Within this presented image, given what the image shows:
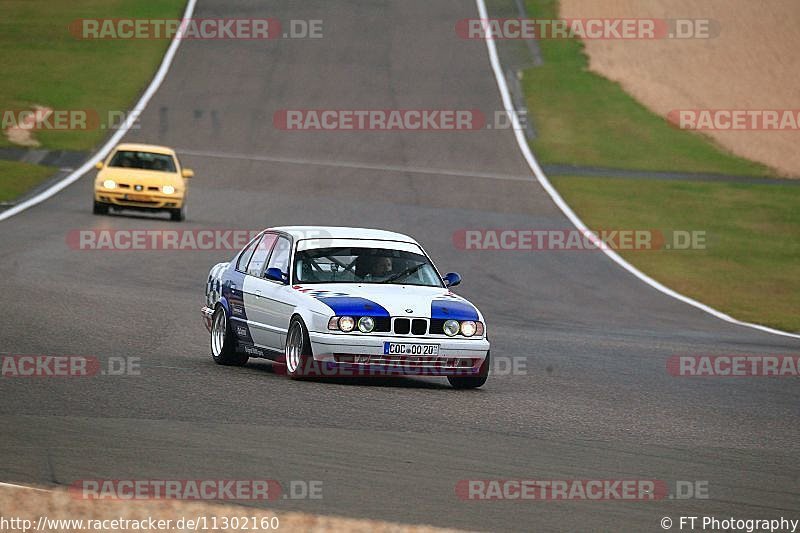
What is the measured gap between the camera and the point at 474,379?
1322cm

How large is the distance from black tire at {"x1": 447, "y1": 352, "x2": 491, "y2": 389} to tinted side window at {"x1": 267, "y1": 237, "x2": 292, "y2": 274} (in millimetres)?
1743

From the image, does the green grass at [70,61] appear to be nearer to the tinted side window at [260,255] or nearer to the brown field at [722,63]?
the brown field at [722,63]

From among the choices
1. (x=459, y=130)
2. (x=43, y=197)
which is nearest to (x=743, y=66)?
(x=459, y=130)

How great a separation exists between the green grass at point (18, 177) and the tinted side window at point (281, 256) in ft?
58.7

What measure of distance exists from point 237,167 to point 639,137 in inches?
480

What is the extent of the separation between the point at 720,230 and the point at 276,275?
2087 centimetres

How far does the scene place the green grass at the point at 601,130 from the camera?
40688mm

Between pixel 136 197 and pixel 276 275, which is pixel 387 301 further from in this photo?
pixel 136 197

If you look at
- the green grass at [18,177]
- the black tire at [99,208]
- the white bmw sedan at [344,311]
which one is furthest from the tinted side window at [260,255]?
the green grass at [18,177]

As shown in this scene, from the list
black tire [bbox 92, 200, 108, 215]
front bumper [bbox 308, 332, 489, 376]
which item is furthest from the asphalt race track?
black tire [bbox 92, 200, 108, 215]

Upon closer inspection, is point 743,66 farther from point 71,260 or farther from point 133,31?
point 71,260

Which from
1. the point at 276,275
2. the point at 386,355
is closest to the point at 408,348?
the point at 386,355

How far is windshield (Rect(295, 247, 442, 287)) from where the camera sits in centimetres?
1353

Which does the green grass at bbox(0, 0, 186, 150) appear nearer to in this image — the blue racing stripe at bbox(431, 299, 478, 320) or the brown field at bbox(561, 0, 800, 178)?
the brown field at bbox(561, 0, 800, 178)
